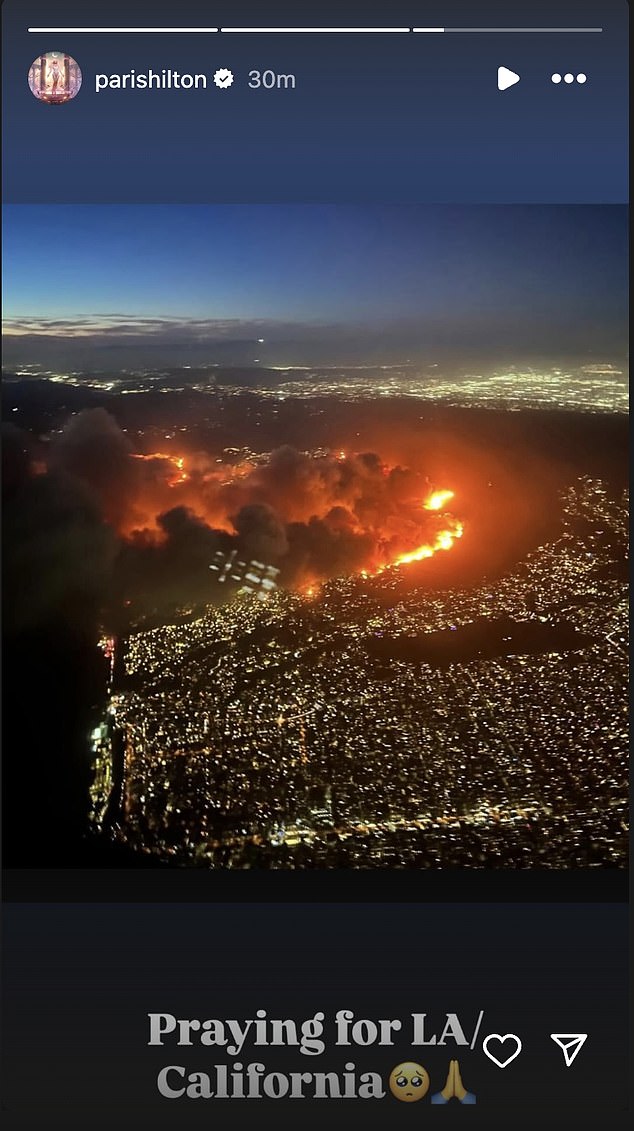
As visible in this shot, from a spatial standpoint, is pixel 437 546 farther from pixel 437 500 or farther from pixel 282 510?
pixel 282 510

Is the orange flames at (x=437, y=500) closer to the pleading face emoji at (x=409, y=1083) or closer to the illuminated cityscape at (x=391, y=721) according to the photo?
the illuminated cityscape at (x=391, y=721)

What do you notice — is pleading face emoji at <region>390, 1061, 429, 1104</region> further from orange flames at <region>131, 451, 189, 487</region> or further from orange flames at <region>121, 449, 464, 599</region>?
orange flames at <region>131, 451, 189, 487</region>

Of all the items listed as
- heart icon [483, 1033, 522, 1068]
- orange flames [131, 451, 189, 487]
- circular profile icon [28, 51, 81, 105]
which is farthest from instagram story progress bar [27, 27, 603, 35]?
heart icon [483, 1033, 522, 1068]

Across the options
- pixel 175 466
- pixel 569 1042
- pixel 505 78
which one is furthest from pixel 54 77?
pixel 569 1042

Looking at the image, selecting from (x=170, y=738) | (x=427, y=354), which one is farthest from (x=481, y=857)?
(x=427, y=354)

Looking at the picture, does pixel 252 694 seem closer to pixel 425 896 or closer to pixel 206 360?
pixel 425 896

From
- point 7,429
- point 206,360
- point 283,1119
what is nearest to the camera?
point 283,1119
